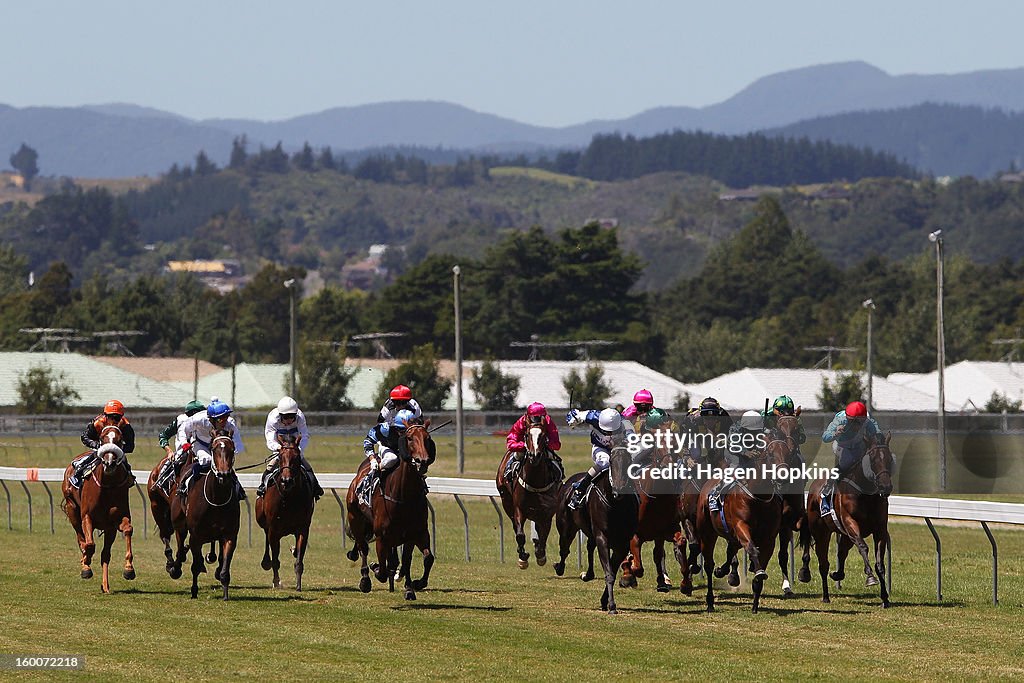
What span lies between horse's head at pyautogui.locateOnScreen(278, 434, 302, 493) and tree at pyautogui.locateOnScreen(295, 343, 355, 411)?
6940 cm

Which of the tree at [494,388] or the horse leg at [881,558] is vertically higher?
the tree at [494,388]

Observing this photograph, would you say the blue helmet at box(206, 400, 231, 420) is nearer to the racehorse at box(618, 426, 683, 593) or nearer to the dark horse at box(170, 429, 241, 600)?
the dark horse at box(170, 429, 241, 600)

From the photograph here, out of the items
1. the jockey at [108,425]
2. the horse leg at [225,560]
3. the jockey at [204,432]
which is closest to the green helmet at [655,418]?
the jockey at [204,432]

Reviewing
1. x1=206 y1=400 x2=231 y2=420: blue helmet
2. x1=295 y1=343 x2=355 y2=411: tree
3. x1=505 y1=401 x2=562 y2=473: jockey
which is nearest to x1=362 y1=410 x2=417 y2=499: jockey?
x1=206 y1=400 x2=231 y2=420: blue helmet

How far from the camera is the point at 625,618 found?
61.6ft

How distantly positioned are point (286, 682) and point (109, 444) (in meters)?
7.32

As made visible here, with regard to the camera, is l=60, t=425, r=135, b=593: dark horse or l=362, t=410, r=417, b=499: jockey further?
l=60, t=425, r=135, b=593: dark horse

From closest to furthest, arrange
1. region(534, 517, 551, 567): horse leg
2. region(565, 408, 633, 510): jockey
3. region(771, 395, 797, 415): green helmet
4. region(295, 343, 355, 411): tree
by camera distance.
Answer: region(565, 408, 633, 510): jockey, region(771, 395, 797, 415): green helmet, region(534, 517, 551, 567): horse leg, region(295, 343, 355, 411): tree

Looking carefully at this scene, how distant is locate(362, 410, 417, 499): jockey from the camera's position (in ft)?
64.0

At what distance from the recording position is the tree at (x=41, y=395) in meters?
87.9

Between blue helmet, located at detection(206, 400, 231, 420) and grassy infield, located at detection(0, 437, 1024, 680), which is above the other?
blue helmet, located at detection(206, 400, 231, 420)

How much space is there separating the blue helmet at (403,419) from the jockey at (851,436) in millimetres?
4507

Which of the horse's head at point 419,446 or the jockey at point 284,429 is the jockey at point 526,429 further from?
the jockey at point 284,429

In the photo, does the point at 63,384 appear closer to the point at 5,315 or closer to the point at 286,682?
the point at 5,315
